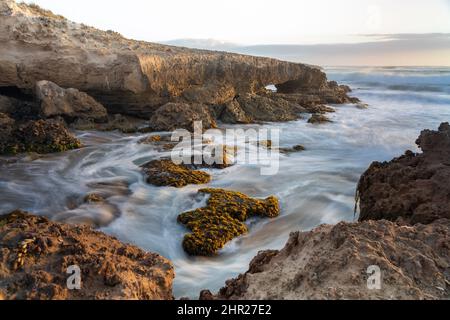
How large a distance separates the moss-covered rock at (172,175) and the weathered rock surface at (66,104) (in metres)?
4.86

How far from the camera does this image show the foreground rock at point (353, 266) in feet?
7.64

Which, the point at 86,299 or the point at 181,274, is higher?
the point at 86,299

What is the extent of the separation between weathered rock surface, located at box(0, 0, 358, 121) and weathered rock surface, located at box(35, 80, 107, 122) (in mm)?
697

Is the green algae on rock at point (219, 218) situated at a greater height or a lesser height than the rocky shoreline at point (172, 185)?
lesser

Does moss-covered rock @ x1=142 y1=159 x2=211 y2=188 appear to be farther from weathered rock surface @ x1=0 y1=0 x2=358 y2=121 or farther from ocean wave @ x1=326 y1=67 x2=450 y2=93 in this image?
ocean wave @ x1=326 y1=67 x2=450 y2=93

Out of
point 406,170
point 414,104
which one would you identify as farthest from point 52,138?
point 414,104

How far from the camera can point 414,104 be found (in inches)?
939

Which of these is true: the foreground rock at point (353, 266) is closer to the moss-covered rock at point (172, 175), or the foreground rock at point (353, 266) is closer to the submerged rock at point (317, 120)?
the moss-covered rock at point (172, 175)

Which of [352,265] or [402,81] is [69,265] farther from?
[402,81]

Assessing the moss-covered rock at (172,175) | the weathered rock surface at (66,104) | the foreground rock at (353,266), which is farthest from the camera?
the weathered rock surface at (66,104)

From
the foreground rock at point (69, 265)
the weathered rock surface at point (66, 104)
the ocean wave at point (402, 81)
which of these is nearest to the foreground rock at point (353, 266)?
the foreground rock at point (69, 265)

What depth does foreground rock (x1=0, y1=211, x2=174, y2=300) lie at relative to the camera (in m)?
2.37

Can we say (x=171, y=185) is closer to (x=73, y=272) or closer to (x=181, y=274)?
(x=181, y=274)
